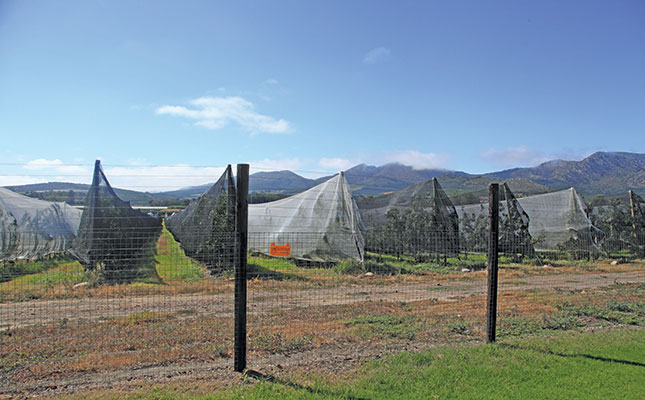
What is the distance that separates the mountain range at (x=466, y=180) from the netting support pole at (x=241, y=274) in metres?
0.94

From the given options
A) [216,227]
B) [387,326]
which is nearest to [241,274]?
[387,326]

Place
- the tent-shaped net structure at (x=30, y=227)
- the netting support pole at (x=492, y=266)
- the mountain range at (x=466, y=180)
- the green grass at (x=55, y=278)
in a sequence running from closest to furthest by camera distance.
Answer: the netting support pole at (x=492, y=266), the mountain range at (x=466, y=180), the green grass at (x=55, y=278), the tent-shaped net structure at (x=30, y=227)

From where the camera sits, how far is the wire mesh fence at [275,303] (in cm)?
482

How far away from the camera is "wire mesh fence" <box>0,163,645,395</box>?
4.82 m

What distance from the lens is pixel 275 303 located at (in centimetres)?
831

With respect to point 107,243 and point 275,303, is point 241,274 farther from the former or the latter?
point 107,243

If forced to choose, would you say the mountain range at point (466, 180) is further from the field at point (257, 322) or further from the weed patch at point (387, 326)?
the weed patch at point (387, 326)

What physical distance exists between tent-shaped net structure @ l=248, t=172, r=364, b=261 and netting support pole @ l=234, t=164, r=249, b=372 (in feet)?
29.7

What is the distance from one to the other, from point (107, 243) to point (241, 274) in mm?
8636

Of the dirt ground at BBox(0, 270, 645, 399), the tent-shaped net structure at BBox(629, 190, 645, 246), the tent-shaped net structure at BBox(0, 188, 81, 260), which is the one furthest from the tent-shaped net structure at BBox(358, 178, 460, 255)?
the tent-shaped net structure at BBox(0, 188, 81, 260)

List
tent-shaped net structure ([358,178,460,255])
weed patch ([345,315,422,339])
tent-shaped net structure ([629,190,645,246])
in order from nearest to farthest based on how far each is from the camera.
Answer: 1. weed patch ([345,315,422,339])
2. tent-shaped net structure ([358,178,460,255])
3. tent-shaped net structure ([629,190,645,246])

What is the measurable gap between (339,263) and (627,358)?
9.46m

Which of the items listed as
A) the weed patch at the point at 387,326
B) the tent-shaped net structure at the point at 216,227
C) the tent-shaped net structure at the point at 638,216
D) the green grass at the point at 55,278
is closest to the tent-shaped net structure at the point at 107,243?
the green grass at the point at 55,278

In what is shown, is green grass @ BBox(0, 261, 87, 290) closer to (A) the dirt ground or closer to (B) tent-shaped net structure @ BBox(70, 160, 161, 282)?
(B) tent-shaped net structure @ BBox(70, 160, 161, 282)
